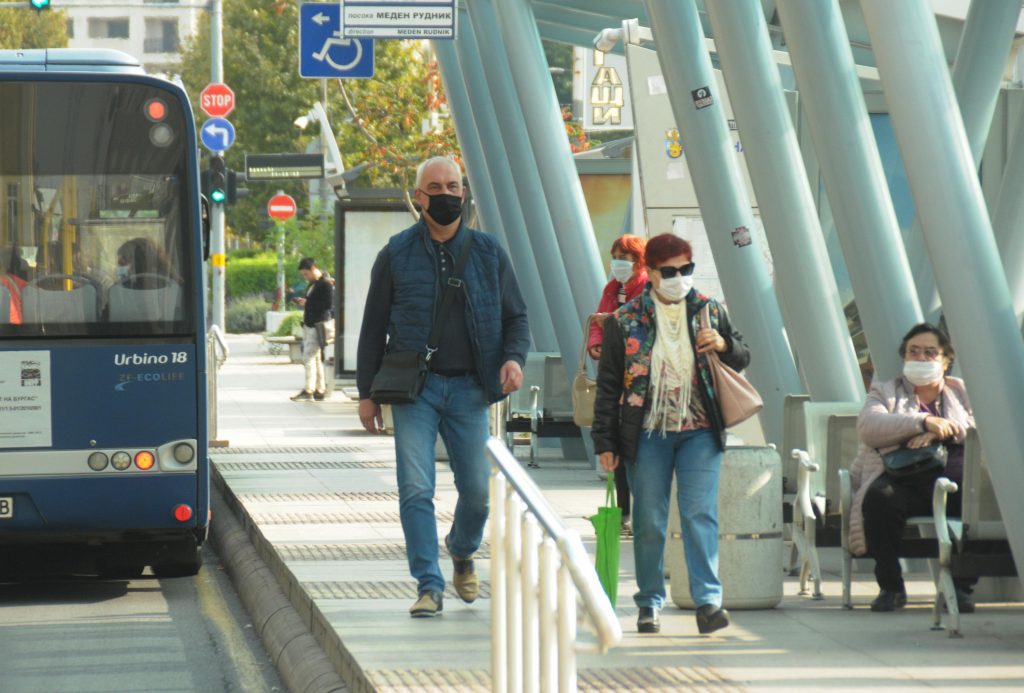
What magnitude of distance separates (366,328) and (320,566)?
7.10 ft

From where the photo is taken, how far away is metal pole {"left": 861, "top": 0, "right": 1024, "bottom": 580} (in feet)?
25.3

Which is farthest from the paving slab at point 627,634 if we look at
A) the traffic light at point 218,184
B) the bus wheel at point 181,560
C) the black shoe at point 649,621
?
the traffic light at point 218,184

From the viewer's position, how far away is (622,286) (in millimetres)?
11906

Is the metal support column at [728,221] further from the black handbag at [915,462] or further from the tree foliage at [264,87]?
the tree foliage at [264,87]

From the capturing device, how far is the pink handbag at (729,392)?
7883 mm

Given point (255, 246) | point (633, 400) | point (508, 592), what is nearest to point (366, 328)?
point (633, 400)

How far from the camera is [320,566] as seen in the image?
10.2m

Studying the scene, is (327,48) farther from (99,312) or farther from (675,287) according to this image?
(675,287)

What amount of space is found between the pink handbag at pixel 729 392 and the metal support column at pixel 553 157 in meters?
8.12

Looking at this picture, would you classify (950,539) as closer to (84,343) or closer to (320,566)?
(320,566)

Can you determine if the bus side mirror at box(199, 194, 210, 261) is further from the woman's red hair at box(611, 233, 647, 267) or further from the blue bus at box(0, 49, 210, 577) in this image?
the woman's red hair at box(611, 233, 647, 267)

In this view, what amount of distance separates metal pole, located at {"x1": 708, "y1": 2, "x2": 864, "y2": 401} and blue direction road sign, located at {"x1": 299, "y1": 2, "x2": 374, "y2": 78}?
9.78 m

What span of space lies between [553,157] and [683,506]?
8671mm

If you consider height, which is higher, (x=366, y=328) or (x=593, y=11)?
(x=593, y=11)
